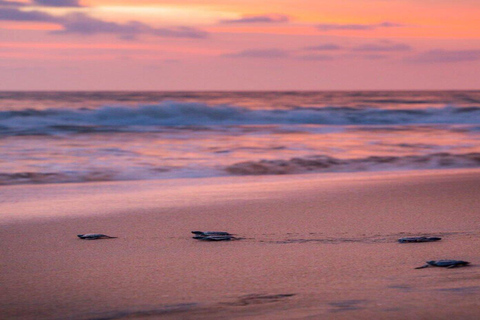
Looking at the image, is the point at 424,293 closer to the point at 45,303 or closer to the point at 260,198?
the point at 45,303

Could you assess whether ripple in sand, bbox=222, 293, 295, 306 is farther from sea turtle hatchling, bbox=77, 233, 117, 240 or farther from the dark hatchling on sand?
sea turtle hatchling, bbox=77, 233, 117, 240

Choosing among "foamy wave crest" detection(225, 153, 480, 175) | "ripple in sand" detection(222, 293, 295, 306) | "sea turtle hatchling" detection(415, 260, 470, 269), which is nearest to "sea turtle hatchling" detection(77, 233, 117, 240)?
"ripple in sand" detection(222, 293, 295, 306)

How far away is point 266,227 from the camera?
13.1ft

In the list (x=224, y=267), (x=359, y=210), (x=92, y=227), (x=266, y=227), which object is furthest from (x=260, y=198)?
(x=224, y=267)

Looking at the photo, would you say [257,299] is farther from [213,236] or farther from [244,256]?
[213,236]

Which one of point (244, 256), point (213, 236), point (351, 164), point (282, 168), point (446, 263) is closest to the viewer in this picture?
point (446, 263)

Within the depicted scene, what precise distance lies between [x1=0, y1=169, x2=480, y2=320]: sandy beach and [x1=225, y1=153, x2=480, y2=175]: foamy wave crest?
275cm

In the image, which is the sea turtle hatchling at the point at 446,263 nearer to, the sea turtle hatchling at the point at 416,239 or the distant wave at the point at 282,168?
the sea turtle hatchling at the point at 416,239

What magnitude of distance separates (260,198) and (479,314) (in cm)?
338

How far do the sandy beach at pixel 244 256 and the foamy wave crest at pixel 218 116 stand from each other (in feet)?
54.6

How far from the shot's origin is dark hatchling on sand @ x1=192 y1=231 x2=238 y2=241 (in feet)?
11.6

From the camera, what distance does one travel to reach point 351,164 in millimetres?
9289

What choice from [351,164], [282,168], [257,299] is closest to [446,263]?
[257,299]

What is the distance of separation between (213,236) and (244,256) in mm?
456
